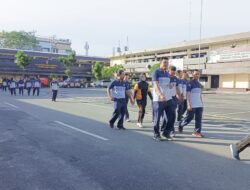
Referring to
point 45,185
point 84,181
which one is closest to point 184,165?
point 84,181

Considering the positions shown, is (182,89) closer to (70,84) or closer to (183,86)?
(183,86)

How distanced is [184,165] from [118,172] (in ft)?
4.09

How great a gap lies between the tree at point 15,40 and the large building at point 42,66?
29.1 m

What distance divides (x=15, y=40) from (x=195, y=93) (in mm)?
105762

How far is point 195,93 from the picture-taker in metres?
9.80

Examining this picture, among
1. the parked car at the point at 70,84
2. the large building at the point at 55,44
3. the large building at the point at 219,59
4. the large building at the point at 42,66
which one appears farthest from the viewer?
the large building at the point at 55,44

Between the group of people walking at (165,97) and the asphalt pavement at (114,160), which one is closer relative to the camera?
the asphalt pavement at (114,160)

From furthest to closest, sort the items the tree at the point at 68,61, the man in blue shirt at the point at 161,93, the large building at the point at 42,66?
→ the tree at the point at 68,61 → the large building at the point at 42,66 → the man in blue shirt at the point at 161,93

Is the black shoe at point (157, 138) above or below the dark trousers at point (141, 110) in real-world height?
below

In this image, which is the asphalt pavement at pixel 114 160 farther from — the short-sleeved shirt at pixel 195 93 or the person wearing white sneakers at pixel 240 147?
the short-sleeved shirt at pixel 195 93

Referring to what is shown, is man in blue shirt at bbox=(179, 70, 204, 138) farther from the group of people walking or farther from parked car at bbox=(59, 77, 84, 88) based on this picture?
parked car at bbox=(59, 77, 84, 88)

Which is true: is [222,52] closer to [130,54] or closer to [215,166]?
[130,54]

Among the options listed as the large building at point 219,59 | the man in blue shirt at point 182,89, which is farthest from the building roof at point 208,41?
the man in blue shirt at point 182,89

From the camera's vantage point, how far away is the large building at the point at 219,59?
49281mm
